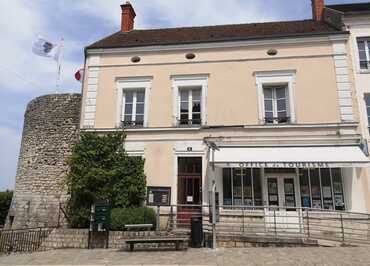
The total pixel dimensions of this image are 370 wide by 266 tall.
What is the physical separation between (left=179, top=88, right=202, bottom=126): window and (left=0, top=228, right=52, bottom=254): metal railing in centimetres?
711

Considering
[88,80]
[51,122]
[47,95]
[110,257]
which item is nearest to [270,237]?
[110,257]

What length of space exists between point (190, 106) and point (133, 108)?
8.16ft

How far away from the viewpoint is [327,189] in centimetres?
1159

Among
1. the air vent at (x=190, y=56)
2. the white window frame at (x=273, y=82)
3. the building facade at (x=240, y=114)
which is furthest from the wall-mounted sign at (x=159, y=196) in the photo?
the air vent at (x=190, y=56)

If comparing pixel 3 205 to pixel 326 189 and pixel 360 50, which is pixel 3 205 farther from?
pixel 360 50

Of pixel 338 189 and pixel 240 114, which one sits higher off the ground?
pixel 240 114

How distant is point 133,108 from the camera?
13586 mm

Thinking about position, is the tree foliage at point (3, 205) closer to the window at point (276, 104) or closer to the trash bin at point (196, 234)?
the trash bin at point (196, 234)

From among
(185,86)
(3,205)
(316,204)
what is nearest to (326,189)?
(316,204)

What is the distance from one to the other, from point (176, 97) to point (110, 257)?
23.1ft

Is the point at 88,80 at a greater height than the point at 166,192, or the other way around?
the point at 88,80

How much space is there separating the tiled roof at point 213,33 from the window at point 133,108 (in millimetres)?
2216

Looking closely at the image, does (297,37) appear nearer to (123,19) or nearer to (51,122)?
(123,19)

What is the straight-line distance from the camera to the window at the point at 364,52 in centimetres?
1273
